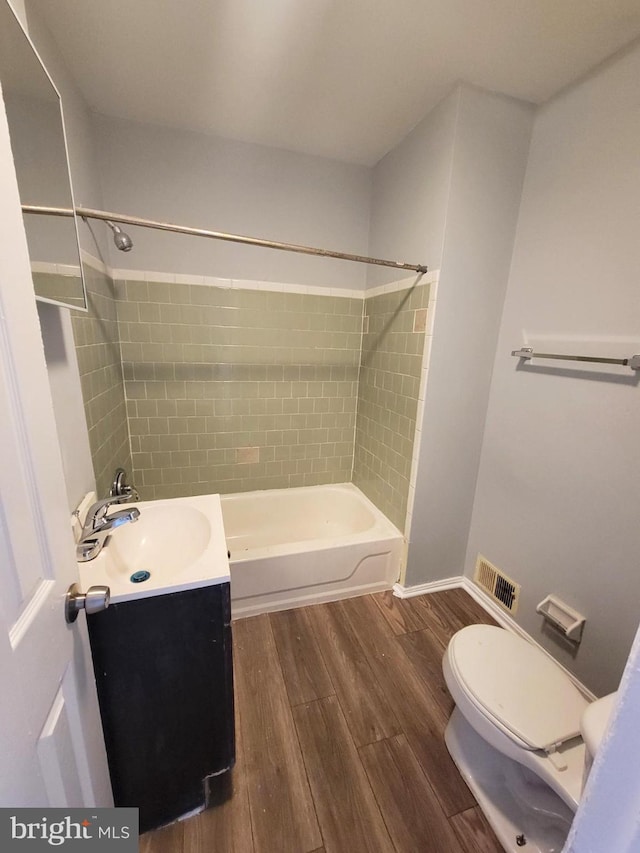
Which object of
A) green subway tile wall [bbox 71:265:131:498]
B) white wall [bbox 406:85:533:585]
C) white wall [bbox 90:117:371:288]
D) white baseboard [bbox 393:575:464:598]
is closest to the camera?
green subway tile wall [bbox 71:265:131:498]

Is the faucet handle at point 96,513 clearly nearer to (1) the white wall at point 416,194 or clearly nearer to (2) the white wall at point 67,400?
(2) the white wall at point 67,400

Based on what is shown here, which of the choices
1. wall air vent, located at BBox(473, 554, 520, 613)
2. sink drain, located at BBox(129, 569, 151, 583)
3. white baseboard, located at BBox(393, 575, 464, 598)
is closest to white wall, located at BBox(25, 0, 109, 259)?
sink drain, located at BBox(129, 569, 151, 583)

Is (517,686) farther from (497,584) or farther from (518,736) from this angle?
(497,584)

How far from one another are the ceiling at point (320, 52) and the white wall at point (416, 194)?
0.34 feet

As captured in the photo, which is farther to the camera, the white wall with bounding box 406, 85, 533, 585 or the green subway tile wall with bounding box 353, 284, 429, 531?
the green subway tile wall with bounding box 353, 284, 429, 531

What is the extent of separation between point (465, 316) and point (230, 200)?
59.9 inches

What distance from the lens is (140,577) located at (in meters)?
1.01

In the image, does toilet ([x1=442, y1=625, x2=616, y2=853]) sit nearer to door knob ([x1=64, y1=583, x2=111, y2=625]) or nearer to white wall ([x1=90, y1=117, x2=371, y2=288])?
door knob ([x1=64, y1=583, x2=111, y2=625])

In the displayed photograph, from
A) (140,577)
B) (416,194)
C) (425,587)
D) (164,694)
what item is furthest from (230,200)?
(425,587)

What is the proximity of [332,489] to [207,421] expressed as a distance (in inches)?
40.6

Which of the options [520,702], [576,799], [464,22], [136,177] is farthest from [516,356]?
[136,177]

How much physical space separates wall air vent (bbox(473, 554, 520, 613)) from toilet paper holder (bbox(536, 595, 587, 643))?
18 centimetres

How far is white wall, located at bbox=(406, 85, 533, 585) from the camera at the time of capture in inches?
57.4
